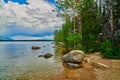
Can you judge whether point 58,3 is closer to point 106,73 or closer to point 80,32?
point 80,32

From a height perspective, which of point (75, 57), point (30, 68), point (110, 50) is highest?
point (110, 50)

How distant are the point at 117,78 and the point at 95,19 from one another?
23.0 meters

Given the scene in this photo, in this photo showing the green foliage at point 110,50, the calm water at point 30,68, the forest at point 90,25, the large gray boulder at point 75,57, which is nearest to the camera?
the calm water at point 30,68

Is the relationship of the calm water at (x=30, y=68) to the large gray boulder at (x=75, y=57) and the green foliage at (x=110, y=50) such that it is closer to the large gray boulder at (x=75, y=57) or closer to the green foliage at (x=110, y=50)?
the large gray boulder at (x=75, y=57)

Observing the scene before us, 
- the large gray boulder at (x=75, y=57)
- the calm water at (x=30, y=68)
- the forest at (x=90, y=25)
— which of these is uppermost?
the forest at (x=90, y=25)

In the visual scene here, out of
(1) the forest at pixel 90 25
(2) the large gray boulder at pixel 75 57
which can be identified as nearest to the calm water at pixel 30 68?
(2) the large gray boulder at pixel 75 57

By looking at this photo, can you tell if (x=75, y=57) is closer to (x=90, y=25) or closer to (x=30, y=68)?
(x=30, y=68)

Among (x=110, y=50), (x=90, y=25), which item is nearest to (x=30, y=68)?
(x=110, y=50)

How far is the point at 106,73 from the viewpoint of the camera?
18.7m

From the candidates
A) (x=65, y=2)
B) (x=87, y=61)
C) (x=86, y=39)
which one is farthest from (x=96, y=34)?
(x=87, y=61)

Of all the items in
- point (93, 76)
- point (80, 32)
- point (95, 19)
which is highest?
point (95, 19)

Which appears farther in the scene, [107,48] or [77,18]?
[77,18]

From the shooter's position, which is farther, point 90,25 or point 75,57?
point 90,25

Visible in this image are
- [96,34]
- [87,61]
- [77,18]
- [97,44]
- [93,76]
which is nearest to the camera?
[93,76]
